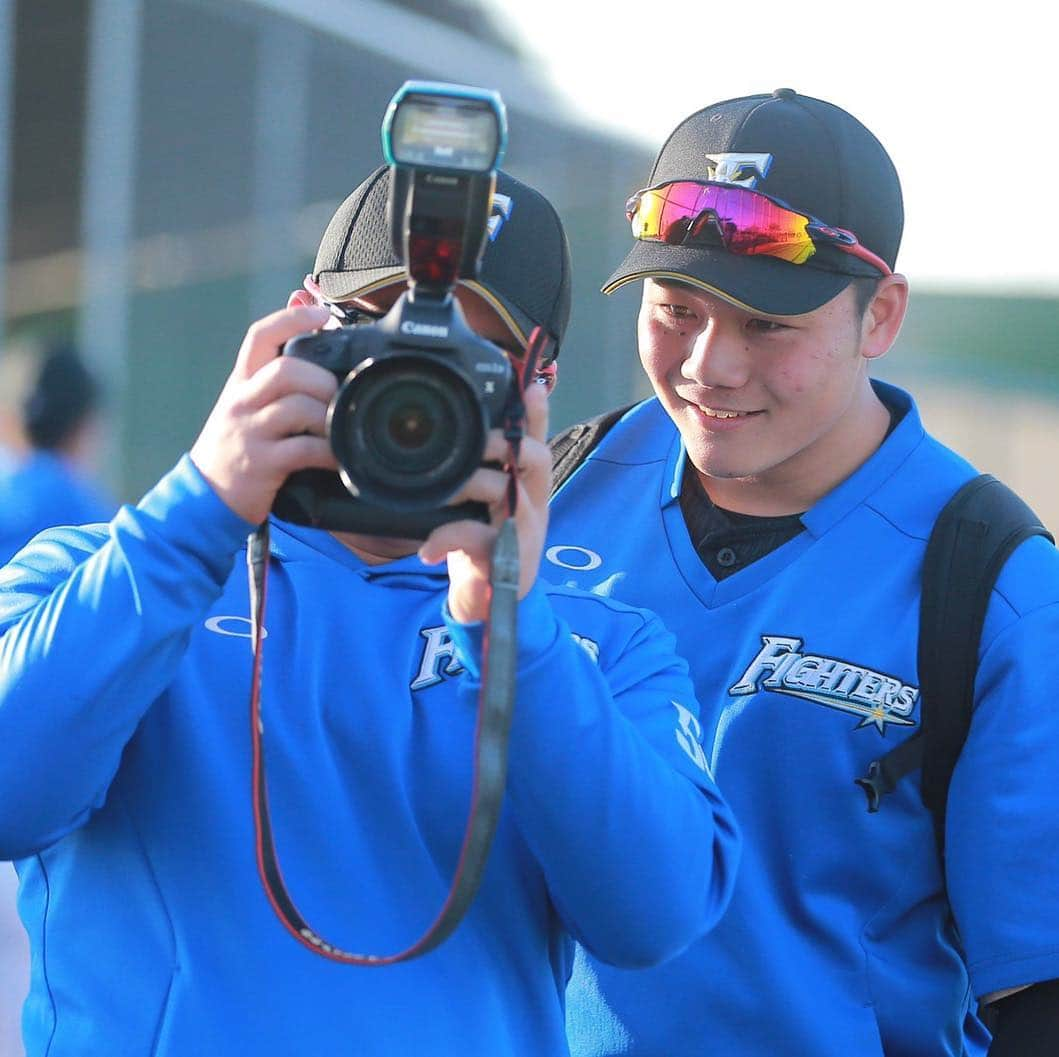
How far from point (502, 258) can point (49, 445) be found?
3934 millimetres

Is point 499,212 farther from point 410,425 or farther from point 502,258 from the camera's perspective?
point 410,425

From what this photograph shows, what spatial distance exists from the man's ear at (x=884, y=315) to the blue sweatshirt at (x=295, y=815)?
1026mm

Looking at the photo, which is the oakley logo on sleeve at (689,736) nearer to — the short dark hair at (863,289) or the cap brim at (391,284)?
the cap brim at (391,284)

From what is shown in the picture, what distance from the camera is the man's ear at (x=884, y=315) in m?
2.67

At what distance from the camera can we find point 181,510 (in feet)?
5.29

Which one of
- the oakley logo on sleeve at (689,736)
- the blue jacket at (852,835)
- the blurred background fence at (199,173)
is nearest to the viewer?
the oakley logo on sleeve at (689,736)

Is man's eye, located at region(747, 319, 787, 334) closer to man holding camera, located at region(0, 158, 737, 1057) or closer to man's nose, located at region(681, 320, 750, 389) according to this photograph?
man's nose, located at region(681, 320, 750, 389)

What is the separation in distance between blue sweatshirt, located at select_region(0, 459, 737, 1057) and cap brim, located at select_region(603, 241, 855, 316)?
33.0 inches

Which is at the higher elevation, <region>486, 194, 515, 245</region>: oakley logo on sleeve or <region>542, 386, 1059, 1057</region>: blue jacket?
<region>486, 194, 515, 245</region>: oakley logo on sleeve

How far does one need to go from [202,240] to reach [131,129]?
2.37ft

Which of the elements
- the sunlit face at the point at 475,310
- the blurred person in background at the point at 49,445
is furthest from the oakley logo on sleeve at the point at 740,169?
the blurred person in background at the point at 49,445

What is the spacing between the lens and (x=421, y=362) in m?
1.59

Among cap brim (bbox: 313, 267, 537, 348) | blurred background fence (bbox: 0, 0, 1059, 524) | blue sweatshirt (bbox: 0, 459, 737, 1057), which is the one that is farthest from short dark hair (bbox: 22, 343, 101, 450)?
blue sweatshirt (bbox: 0, 459, 737, 1057)

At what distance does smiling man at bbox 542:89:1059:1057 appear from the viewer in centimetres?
225
